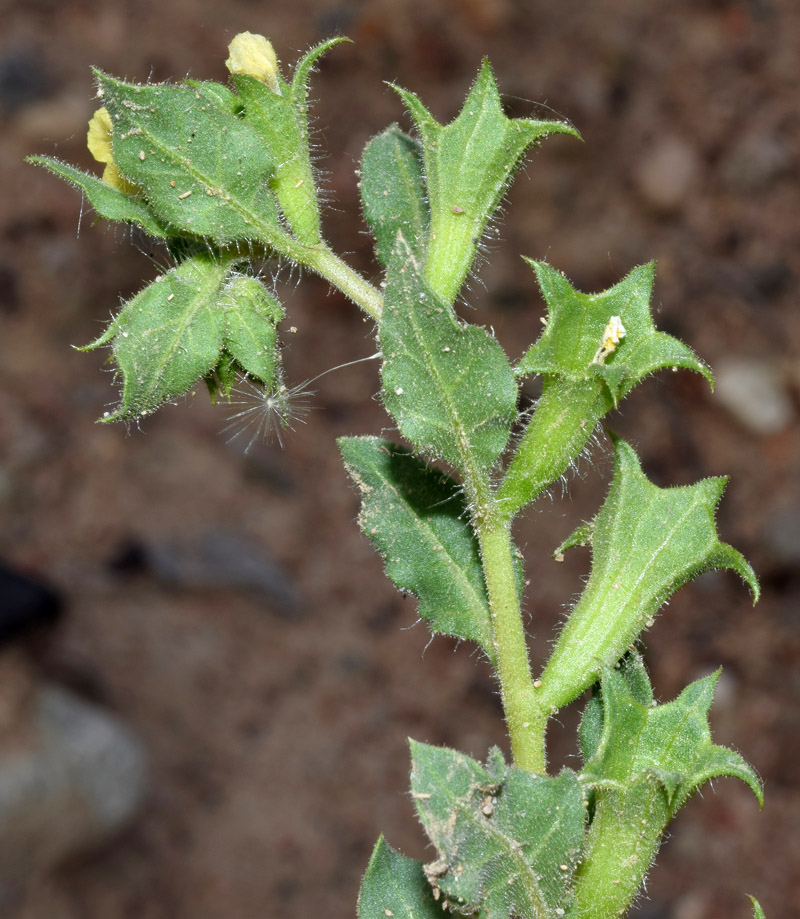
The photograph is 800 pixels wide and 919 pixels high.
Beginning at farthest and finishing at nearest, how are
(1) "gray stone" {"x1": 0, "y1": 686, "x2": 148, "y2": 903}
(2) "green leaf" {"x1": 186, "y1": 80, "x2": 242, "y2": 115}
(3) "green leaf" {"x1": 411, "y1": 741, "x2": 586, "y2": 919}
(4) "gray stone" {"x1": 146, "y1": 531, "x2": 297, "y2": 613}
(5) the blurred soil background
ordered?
(4) "gray stone" {"x1": 146, "y1": 531, "x2": 297, "y2": 613} < (5) the blurred soil background < (1) "gray stone" {"x1": 0, "y1": 686, "x2": 148, "y2": 903} < (2) "green leaf" {"x1": 186, "y1": 80, "x2": 242, "y2": 115} < (3) "green leaf" {"x1": 411, "y1": 741, "x2": 586, "y2": 919}

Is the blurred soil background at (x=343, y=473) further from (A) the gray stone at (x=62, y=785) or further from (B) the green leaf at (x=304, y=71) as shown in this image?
(B) the green leaf at (x=304, y=71)

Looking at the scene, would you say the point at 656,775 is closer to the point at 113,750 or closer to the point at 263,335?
the point at 263,335

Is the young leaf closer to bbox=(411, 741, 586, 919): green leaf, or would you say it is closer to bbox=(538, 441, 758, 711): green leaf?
bbox=(538, 441, 758, 711): green leaf

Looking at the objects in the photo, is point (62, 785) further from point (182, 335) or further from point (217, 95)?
point (217, 95)

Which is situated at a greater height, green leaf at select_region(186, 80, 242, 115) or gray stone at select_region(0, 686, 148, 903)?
green leaf at select_region(186, 80, 242, 115)

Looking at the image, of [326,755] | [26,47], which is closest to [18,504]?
[326,755]

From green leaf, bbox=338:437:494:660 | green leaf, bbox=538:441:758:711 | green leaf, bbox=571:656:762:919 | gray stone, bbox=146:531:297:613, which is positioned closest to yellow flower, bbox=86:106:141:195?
green leaf, bbox=338:437:494:660
